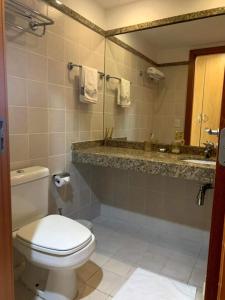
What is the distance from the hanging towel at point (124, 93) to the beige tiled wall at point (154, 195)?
731 mm

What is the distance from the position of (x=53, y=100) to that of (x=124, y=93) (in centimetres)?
81

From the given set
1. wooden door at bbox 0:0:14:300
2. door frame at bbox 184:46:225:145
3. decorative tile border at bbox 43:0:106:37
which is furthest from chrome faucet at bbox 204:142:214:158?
wooden door at bbox 0:0:14:300

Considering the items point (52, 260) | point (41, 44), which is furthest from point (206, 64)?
point (52, 260)

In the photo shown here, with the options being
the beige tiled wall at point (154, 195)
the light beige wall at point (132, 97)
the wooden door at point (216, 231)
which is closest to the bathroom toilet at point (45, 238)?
the wooden door at point (216, 231)

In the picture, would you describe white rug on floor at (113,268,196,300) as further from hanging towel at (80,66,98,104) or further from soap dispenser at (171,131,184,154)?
hanging towel at (80,66,98,104)

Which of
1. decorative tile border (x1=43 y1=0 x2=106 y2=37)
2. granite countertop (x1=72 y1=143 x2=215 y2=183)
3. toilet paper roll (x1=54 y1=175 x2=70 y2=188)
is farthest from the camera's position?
toilet paper roll (x1=54 y1=175 x2=70 y2=188)

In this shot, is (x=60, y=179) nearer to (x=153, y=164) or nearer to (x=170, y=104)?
(x=153, y=164)

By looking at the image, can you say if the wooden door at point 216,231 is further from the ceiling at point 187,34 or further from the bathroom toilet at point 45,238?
the ceiling at point 187,34

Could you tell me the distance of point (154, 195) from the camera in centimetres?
227

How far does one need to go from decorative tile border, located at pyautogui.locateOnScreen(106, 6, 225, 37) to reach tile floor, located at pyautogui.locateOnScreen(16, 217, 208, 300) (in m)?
1.95

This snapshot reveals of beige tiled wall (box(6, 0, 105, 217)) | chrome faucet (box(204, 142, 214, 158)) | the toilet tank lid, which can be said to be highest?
beige tiled wall (box(6, 0, 105, 217))

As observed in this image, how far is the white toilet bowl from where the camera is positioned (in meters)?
1.21

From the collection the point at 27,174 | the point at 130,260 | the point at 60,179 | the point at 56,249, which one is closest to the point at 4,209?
the point at 56,249

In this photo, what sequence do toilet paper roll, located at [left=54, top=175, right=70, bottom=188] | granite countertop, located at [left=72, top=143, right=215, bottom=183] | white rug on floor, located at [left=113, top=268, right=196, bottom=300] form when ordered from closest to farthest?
white rug on floor, located at [left=113, top=268, right=196, bottom=300], granite countertop, located at [left=72, top=143, right=215, bottom=183], toilet paper roll, located at [left=54, top=175, right=70, bottom=188]
